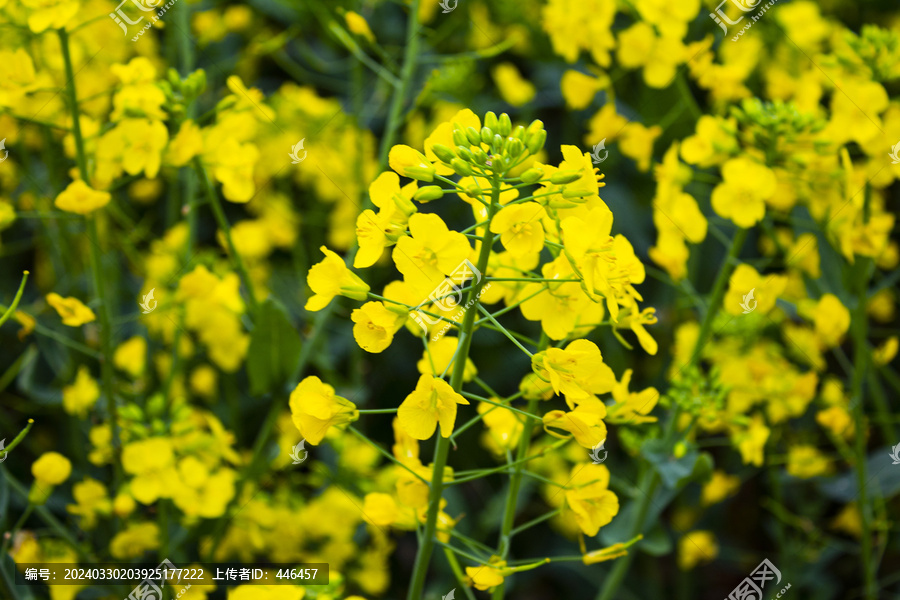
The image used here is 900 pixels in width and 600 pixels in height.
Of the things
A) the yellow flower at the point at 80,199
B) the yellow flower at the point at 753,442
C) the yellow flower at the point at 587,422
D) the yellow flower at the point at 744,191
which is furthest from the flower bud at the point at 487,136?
the yellow flower at the point at 753,442

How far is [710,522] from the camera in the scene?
2.58 meters

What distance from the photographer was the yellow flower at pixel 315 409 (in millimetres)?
1141

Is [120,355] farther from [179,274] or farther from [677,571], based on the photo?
[677,571]

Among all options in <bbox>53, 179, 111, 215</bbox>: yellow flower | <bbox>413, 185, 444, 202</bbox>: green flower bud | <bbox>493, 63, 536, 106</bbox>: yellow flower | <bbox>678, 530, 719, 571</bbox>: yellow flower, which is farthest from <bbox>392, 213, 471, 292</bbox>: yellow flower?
→ <bbox>493, 63, 536, 106</bbox>: yellow flower

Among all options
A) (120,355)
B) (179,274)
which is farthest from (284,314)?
(120,355)

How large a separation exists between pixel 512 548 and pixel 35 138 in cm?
231

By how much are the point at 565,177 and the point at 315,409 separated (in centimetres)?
53

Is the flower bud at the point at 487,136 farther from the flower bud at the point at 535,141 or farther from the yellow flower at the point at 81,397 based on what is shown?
the yellow flower at the point at 81,397

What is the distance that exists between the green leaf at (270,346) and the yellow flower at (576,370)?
34.0 inches

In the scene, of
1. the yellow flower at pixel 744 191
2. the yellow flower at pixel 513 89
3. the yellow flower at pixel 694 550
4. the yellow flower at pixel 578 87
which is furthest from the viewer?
the yellow flower at pixel 513 89

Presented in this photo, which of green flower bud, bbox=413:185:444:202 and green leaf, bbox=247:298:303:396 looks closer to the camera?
green flower bud, bbox=413:185:444:202

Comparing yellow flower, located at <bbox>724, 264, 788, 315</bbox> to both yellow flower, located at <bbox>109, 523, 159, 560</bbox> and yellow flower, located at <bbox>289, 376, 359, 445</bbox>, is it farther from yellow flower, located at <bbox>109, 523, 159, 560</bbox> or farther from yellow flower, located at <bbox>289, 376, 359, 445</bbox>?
yellow flower, located at <bbox>109, 523, 159, 560</bbox>

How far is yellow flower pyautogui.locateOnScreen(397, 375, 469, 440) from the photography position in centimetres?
105

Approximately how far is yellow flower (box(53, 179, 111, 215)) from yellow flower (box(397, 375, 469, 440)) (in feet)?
3.14
